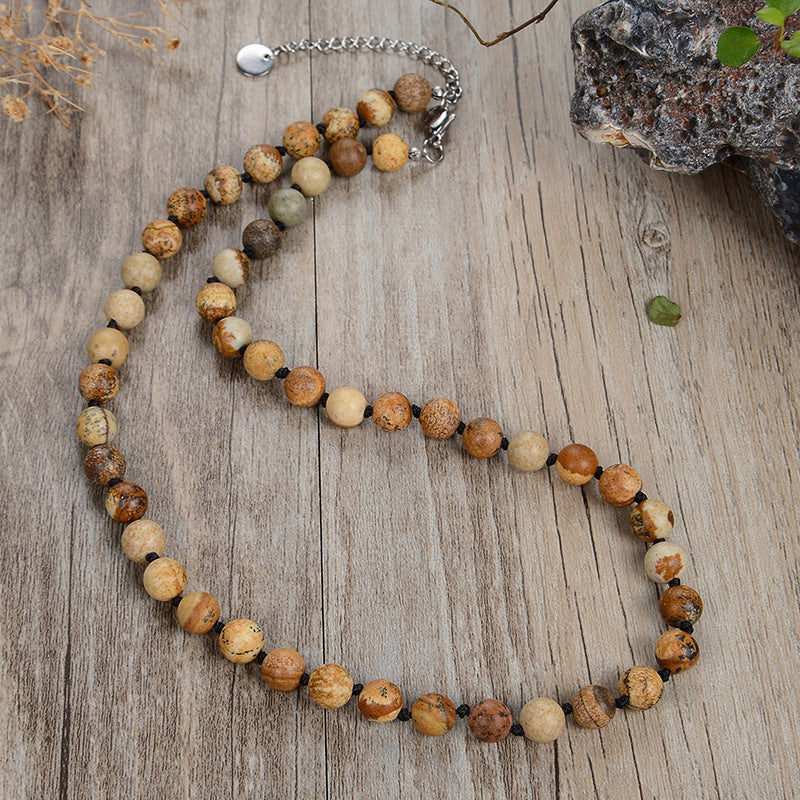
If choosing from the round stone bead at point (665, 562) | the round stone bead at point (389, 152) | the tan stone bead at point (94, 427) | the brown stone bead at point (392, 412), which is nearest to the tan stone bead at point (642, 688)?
the round stone bead at point (665, 562)

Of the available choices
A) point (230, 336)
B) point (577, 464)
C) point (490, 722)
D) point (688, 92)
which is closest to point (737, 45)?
point (688, 92)

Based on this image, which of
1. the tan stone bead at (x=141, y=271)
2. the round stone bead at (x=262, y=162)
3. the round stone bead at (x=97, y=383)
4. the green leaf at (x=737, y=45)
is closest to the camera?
the green leaf at (x=737, y=45)

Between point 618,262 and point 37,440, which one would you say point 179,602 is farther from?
point 618,262

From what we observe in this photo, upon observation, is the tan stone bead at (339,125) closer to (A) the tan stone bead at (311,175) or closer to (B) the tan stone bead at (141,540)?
(A) the tan stone bead at (311,175)

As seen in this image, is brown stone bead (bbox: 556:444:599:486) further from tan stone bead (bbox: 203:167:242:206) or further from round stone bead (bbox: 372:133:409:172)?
tan stone bead (bbox: 203:167:242:206)

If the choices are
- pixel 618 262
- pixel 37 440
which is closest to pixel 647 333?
pixel 618 262

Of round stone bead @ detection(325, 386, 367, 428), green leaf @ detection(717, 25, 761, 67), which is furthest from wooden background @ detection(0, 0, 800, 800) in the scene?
green leaf @ detection(717, 25, 761, 67)
